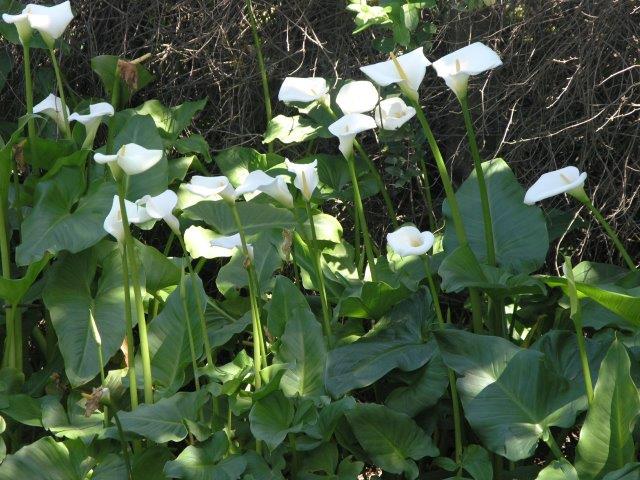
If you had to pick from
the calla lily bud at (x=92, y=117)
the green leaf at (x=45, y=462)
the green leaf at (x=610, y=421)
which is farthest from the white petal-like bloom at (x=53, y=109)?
the green leaf at (x=610, y=421)

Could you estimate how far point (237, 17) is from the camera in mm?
2523

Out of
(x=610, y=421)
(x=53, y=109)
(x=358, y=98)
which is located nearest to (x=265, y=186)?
(x=358, y=98)

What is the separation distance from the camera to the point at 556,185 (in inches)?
62.6

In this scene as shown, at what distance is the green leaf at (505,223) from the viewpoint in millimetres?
1837

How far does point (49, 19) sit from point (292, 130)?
0.63 m

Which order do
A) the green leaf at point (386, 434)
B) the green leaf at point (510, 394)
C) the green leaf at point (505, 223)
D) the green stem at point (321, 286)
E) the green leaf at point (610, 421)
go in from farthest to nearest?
the green leaf at point (505, 223) < the green stem at point (321, 286) < the green leaf at point (386, 434) < the green leaf at point (510, 394) < the green leaf at point (610, 421)

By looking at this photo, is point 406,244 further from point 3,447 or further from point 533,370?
point 3,447

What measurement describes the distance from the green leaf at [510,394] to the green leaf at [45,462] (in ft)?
2.15

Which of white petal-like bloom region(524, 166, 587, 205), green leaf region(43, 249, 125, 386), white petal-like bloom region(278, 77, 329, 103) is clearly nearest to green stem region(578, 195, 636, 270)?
white petal-like bloom region(524, 166, 587, 205)

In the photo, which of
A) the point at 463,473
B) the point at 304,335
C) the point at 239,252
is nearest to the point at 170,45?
the point at 239,252

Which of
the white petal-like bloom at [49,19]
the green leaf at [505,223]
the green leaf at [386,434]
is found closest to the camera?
the green leaf at [386,434]

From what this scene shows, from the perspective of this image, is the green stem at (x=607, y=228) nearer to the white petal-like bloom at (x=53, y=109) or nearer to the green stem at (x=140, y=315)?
the green stem at (x=140, y=315)

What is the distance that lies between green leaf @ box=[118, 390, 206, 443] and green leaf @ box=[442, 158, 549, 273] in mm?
591

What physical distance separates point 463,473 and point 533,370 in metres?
0.29
